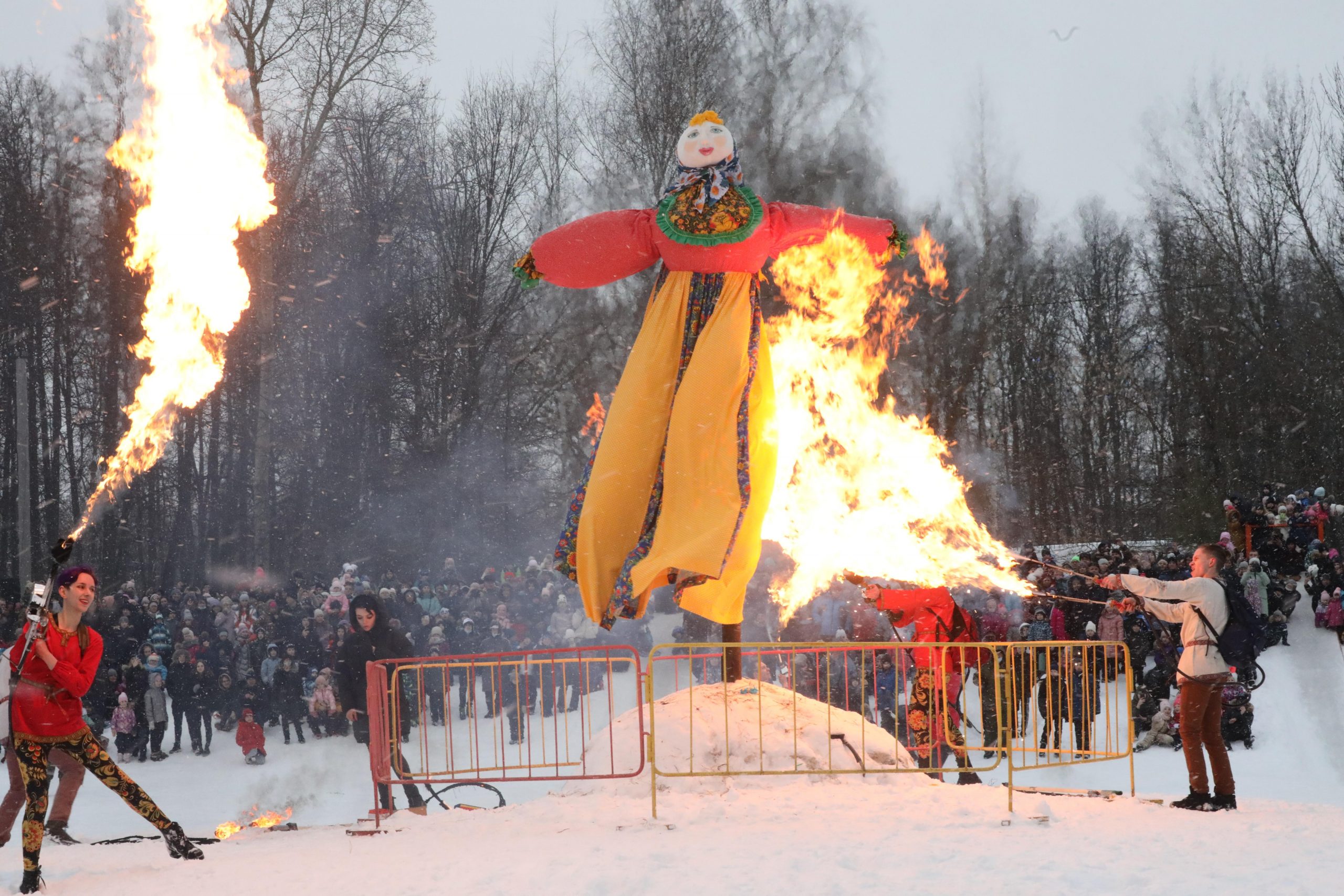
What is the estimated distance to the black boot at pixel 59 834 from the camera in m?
7.48

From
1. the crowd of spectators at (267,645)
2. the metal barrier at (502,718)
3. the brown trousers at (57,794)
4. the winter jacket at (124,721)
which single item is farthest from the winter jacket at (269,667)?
the brown trousers at (57,794)

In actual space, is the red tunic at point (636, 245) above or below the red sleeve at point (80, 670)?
above

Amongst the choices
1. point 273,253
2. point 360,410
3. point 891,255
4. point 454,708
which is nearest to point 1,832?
point 891,255

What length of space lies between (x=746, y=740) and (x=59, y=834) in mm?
4312

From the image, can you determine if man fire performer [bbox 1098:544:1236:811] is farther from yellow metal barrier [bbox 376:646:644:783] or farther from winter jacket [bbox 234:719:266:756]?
winter jacket [bbox 234:719:266:756]

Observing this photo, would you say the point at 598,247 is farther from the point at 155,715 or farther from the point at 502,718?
the point at 155,715

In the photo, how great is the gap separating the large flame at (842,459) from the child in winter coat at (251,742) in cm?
667

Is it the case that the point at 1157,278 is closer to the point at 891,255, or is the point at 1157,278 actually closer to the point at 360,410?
the point at 360,410

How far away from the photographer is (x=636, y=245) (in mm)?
8172

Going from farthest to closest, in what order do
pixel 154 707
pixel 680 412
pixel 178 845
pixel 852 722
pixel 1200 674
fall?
pixel 154 707 < pixel 852 722 < pixel 680 412 < pixel 1200 674 < pixel 178 845

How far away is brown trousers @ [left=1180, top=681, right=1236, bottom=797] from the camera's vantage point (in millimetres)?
7117

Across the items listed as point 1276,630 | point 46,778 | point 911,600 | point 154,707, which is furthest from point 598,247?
Answer: point 1276,630

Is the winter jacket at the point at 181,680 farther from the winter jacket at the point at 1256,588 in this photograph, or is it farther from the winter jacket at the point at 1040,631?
the winter jacket at the point at 1256,588

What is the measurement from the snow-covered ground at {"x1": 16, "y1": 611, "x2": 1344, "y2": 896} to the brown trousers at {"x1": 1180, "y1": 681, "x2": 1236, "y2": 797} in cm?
30
